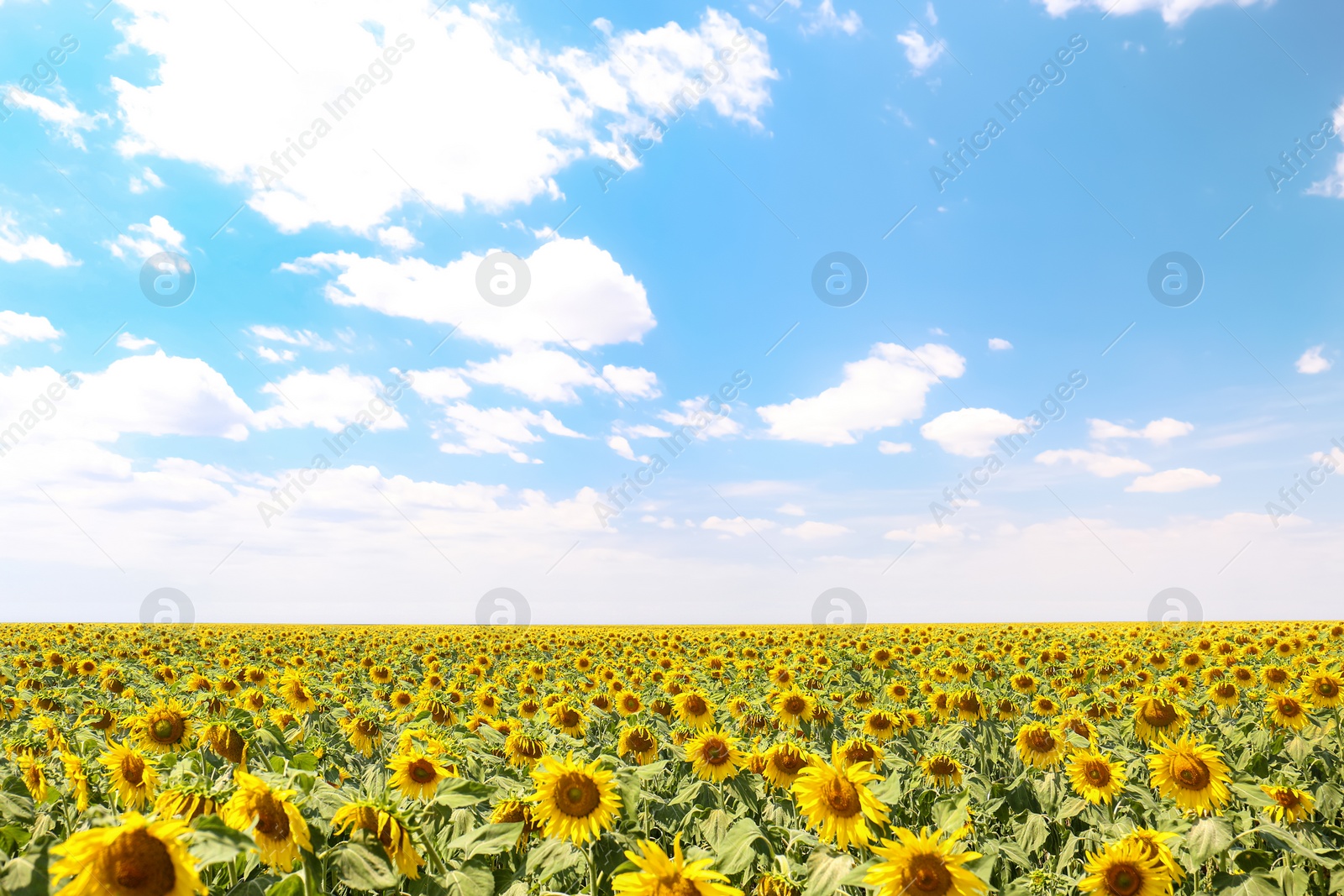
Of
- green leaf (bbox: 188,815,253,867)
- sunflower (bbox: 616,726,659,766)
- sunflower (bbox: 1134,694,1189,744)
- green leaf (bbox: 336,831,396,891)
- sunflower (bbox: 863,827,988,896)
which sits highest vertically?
sunflower (bbox: 1134,694,1189,744)

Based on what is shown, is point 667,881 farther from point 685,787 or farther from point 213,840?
point 685,787

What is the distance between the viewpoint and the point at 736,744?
618 centimetres

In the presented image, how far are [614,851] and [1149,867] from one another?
3.02 m

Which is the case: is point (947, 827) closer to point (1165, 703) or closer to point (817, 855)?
point (817, 855)

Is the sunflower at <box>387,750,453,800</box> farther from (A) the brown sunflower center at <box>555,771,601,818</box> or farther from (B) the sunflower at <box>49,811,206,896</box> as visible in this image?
(B) the sunflower at <box>49,811,206,896</box>

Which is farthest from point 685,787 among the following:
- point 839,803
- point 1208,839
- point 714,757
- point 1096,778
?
point 1096,778

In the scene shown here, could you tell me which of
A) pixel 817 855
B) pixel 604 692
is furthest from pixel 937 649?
pixel 817 855

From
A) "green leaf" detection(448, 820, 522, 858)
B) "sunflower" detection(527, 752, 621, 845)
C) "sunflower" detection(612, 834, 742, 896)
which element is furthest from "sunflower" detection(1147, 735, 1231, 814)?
"green leaf" detection(448, 820, 522, 858)

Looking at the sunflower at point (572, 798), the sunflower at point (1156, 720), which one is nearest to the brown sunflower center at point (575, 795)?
the sunflower at point (572, 798)

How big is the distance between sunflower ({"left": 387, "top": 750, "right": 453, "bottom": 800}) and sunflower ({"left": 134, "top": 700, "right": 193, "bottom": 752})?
279cm

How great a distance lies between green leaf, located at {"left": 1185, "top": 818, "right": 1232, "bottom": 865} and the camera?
4.21 m

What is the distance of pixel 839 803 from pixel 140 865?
3.34m

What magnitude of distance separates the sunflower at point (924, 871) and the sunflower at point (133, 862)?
266 cm

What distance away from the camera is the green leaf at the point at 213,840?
206cm
